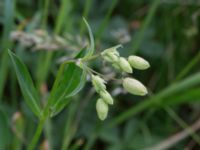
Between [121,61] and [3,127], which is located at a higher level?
[121,61]

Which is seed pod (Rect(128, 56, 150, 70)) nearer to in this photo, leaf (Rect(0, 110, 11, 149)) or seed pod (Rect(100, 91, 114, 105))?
seed pod (Rect(100, 91, 114, 105))

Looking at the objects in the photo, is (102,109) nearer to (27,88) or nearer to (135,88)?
(135,88)

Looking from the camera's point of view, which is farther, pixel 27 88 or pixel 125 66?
pixel 27 88

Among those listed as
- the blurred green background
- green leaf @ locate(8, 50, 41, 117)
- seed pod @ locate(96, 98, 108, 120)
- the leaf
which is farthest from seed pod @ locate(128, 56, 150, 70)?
the blurred green background

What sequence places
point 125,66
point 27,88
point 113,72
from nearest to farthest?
1. point 125,66
2. point 27,88
3. point 113,72

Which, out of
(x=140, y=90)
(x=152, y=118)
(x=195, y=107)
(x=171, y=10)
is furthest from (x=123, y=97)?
(x=140, y=90)

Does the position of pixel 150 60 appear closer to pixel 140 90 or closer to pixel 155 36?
pixel 155 36

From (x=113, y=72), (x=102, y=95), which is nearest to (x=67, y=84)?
(x=102, y=95)

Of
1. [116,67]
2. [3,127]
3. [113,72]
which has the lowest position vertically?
[113,72]
